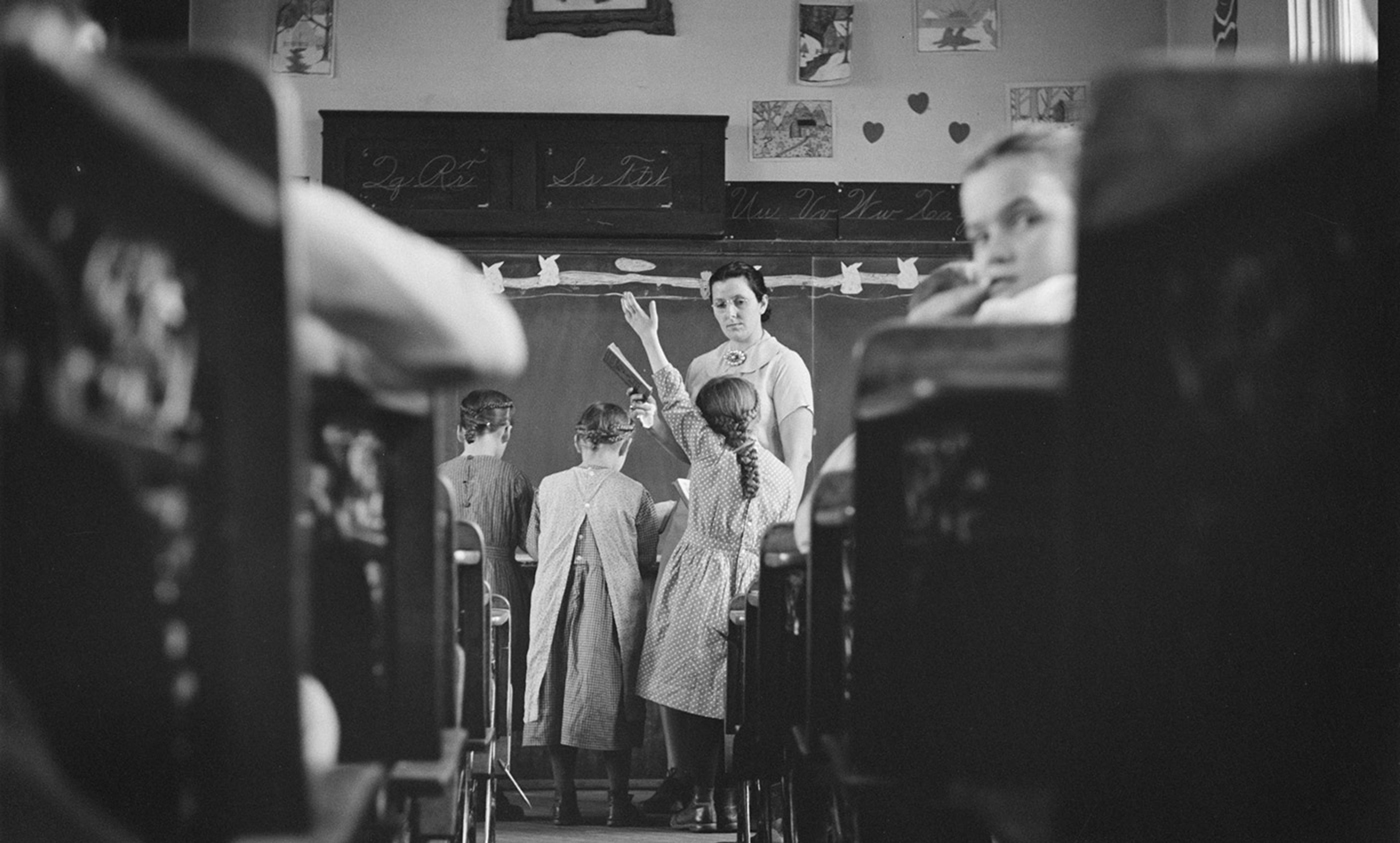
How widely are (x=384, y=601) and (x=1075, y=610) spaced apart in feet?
1.87

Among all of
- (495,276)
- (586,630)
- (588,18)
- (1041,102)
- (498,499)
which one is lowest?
(586,630)

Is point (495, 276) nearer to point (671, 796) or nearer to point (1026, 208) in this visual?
point (671, 796)

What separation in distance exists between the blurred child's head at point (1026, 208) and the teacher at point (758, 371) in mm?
1840

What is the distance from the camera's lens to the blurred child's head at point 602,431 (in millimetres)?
3658

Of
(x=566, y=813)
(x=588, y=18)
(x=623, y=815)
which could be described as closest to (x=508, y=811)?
(x=566, y=813)

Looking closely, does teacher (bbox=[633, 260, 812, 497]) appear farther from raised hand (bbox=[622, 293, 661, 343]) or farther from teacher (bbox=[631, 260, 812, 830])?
raised hand (bbox=[622, 293, 661, 343])

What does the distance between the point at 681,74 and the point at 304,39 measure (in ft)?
3.72

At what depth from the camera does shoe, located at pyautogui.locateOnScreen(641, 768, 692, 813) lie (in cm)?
345

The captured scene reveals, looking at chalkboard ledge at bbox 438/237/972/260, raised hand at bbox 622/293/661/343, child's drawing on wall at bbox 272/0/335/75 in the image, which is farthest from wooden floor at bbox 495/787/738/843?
child's drawing on wall at bbox 272/0/335/75

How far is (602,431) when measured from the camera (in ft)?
12.0

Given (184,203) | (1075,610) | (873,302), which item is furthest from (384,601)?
(873,302)

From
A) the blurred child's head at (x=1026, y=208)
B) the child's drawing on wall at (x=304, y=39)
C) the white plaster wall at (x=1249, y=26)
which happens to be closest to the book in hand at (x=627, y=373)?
the child's drawing on wall at (x=304, y=39)

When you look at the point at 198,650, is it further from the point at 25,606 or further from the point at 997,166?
the point at 997,166

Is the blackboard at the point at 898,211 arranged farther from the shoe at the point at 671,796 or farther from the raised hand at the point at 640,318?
the shoe at the point at 671,796
